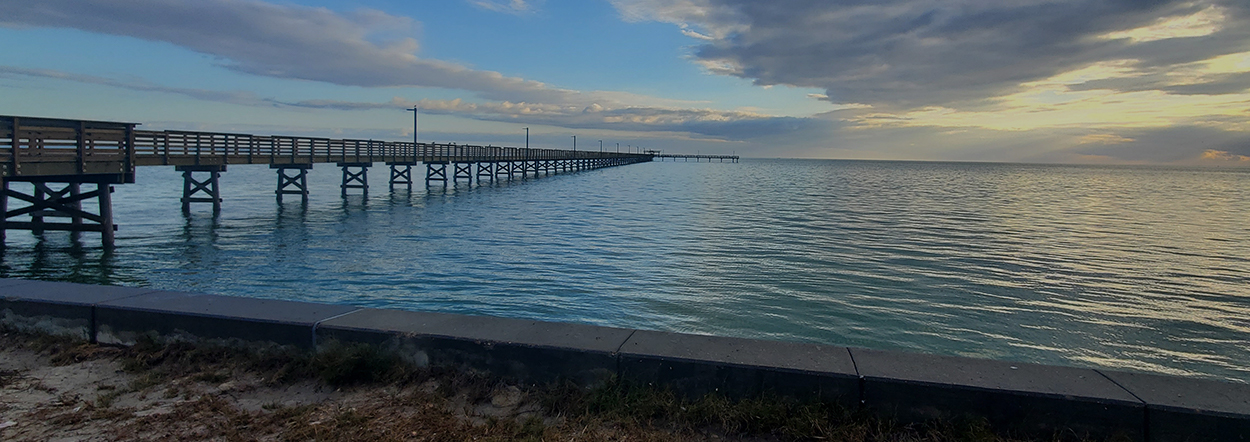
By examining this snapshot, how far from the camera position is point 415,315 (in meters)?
4.85

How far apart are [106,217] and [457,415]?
59.4ft

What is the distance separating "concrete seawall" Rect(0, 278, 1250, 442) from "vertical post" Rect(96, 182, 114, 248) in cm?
1438

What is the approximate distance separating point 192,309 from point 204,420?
Result: 149 centimetres

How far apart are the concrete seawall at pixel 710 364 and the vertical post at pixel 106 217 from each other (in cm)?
1438

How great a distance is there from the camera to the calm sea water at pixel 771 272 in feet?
31.2

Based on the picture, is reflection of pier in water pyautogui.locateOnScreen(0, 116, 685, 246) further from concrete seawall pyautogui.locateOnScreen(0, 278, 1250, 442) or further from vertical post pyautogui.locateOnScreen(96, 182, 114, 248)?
concrete seawall pyautogui.locateOnScreen(0, 278, 1250, 442)

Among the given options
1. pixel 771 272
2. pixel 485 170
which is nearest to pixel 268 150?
pixel 771 272

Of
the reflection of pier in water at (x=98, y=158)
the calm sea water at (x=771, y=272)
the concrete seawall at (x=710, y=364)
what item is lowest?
the calm sea water at (x=771, y=272)

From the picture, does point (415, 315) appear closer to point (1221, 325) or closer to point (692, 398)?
point (692, 398)

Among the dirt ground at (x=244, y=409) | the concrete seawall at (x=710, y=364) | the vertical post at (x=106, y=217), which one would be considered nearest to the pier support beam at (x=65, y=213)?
the vertical post at (x=106, y=217)

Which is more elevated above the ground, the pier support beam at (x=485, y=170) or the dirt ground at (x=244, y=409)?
the pier support beam at (x=485, y=170)

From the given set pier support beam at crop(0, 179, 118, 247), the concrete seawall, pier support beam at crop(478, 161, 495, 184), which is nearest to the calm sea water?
pier support beam at crop(0, 179, 118, 247)

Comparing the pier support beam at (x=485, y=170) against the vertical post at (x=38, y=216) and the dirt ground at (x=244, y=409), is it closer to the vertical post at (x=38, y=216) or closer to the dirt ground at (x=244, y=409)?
the vertical post at (x=38, y=216)

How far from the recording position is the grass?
3434mm
